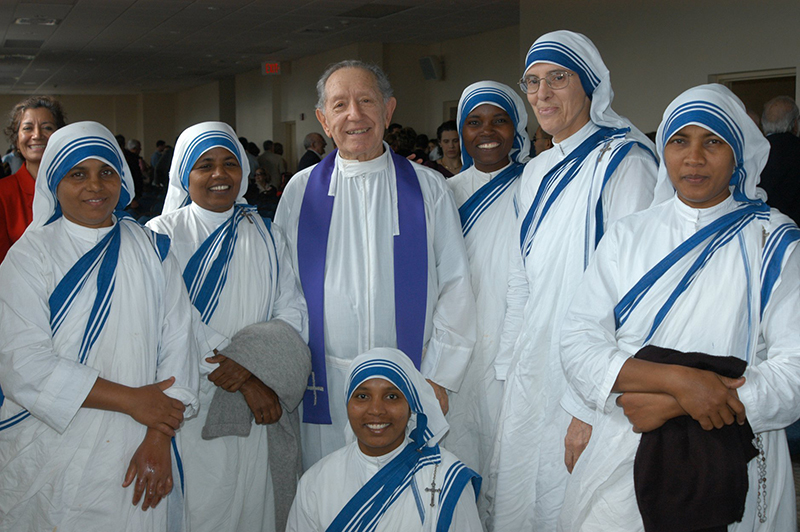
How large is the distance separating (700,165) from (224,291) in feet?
5.38

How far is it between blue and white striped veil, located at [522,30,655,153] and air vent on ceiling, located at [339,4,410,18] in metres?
8.83

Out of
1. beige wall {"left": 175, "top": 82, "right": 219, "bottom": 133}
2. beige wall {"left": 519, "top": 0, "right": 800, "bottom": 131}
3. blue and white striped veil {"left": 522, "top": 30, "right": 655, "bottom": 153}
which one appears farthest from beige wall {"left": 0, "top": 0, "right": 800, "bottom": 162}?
blue and white striped veil {"left": 522, "top": 30, "right": 655, "bottom": 153}

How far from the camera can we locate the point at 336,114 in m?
2.82

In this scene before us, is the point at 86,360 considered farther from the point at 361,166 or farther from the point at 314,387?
the point at 361,166

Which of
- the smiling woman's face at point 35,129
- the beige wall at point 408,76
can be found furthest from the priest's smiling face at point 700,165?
the beige wall at point 408,76

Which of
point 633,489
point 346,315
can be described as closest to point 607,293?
point 633,489

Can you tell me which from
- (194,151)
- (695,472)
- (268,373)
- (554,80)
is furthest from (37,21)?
(695,472)

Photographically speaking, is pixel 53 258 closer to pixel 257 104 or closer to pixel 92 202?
pixel 92 202

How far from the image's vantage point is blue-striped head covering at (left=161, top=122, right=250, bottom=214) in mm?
2762

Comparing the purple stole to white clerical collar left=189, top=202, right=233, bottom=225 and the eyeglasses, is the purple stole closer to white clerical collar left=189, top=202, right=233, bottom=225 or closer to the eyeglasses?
white clerical collar left=189, top=202, right=233, bottom=225

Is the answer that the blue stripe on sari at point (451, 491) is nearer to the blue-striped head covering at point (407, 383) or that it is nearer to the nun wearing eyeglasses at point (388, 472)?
the nun wearing eyeglasses at point (388, 472)

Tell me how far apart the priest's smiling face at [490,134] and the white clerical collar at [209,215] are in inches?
41.0

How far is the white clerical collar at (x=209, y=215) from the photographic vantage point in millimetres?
2789

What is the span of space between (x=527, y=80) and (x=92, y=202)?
148 centimetres
